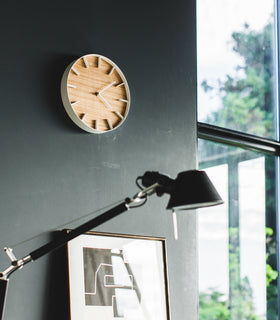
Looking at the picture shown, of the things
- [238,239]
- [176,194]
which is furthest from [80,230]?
[238,239]

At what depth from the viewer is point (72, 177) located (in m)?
2.70

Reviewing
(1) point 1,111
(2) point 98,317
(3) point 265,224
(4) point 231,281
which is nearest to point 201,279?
(4) point 231,281

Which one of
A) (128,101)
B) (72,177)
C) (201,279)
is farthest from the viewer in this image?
(201,279)

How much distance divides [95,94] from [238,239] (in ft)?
5.44

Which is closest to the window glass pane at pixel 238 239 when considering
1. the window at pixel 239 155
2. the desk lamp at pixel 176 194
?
the window at pixel 239 155

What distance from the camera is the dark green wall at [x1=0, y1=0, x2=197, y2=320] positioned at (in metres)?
2.51

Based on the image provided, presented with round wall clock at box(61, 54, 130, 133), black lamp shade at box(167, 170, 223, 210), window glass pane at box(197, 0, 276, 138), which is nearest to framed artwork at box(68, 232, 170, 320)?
round wall clock at box(61, 54, 130, 133)

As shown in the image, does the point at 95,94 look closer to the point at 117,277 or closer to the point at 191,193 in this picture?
the point at 117,277

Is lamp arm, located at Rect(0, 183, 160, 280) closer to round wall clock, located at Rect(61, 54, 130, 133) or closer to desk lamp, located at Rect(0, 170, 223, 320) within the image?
desk lamp, located at Rect(0, 170, 223, 320)

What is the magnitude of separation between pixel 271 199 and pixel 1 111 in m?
2.39

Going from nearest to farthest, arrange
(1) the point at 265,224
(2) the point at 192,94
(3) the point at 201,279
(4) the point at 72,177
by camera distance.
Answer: (4) the point at 72,177 < (2) the point at 192,94 < (3) the point at 201,279 < (1) the point at 265,224

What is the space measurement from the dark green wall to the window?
470 millimetres

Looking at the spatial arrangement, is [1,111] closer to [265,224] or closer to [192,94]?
[192,94]

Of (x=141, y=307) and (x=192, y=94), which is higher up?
(x=192, y=94)
